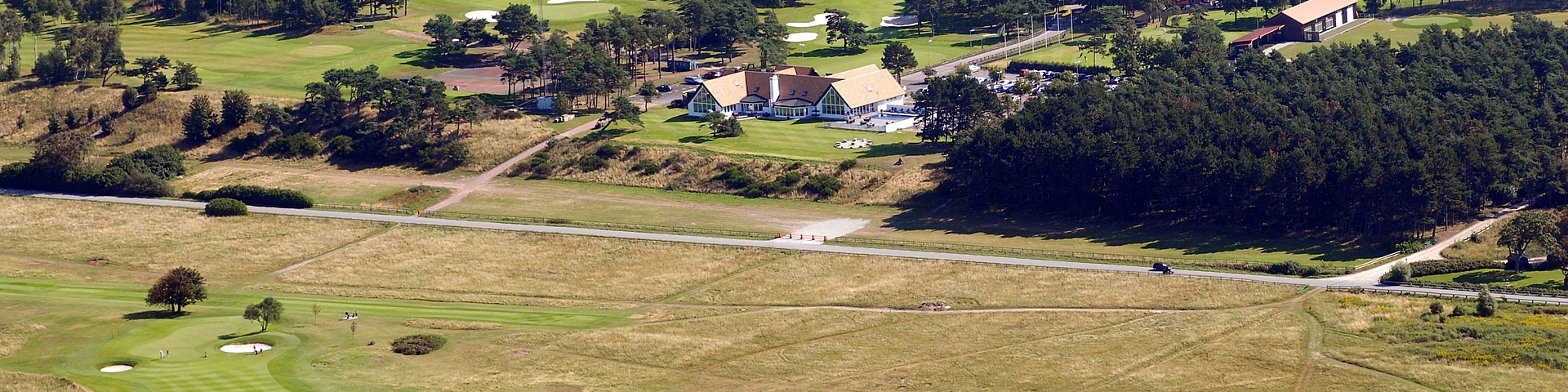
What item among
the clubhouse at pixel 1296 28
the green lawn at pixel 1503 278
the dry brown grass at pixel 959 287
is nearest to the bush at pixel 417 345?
the dry brown grass at pixel 959 287

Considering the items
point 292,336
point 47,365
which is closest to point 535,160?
point 292,336

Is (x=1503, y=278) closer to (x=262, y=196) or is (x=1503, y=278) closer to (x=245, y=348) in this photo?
(x=245, y=348)

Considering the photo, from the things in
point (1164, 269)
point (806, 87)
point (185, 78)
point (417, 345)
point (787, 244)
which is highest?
point (185, 78)

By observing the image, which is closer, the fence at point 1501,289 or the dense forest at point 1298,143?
the fence at point 1501,289

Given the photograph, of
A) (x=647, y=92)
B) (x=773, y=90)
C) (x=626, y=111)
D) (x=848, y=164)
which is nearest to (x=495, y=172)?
(x=626, y=111)

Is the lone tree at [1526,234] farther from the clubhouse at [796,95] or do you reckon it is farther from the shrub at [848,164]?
the clubhouse at [796,95]
